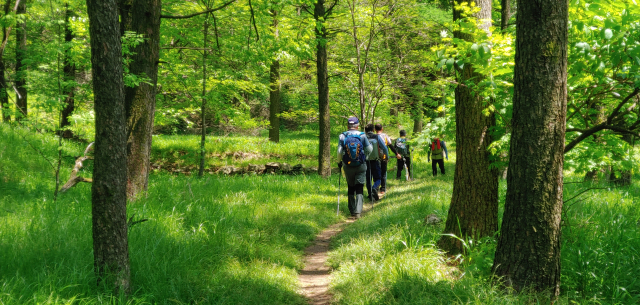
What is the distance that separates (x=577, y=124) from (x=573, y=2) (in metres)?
1.98

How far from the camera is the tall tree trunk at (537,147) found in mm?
3029

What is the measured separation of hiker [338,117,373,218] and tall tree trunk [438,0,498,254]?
345 centimetres

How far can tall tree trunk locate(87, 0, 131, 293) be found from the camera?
2.98 metres

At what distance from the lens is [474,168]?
15.5 feet

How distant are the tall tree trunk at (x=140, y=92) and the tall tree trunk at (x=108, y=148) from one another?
3549mm

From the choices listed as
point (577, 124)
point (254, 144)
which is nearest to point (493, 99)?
point (577, 124)

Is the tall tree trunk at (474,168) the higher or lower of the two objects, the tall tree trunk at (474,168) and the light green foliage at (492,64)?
the lower

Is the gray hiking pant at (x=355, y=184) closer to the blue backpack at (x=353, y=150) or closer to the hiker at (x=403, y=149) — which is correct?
the blue backpack at (x=353, y=150)

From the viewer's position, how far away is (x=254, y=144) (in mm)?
18188

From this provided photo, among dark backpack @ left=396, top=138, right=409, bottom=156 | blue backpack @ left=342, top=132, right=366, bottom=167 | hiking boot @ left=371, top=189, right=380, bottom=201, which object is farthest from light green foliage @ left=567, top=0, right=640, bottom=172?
dark backpack @ left=396, top=138, right=409, bottom=156

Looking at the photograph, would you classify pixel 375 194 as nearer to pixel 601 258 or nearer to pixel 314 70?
pixel 601 258

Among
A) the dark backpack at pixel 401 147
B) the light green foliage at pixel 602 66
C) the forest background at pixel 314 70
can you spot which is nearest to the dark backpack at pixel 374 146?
the forest background at pixel 314 70

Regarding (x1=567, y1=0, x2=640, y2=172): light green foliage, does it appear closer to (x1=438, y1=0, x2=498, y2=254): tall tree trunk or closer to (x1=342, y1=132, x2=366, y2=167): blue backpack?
(x1=438, y1=0, x2=498, y2=254): tall tree trunk

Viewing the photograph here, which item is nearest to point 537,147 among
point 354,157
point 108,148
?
point 108,148
